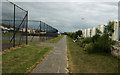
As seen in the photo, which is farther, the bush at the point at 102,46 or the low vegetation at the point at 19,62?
the bush at the point at 102,46

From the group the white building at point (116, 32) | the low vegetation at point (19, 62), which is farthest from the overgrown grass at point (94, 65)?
the white building at point (116, 32)

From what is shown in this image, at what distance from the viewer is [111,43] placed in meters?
7.56

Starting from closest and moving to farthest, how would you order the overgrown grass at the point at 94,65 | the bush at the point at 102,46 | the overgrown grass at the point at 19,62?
the overgrown grass at the point at 19,62
the overgrown grass at the point at 94,65
the bush at the point at 102,46

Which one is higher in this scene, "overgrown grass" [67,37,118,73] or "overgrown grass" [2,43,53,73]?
"overgrown grass" [2,43,53,73]

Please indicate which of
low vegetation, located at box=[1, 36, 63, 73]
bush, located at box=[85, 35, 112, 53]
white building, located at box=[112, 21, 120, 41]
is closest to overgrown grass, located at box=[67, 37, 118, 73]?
bush, located at box=[85, 35, 112, 53]

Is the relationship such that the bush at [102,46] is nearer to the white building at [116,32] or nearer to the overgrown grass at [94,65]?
the white building at [116,32]

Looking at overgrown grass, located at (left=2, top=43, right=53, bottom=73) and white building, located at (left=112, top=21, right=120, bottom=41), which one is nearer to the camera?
overgrown grass, located at (left=2, top=43, right=53, bottom=73)

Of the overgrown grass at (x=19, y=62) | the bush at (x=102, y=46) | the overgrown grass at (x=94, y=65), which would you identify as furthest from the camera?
the bush at (x=102, y=46)

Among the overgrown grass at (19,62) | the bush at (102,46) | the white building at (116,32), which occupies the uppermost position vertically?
the white building at (116,32)

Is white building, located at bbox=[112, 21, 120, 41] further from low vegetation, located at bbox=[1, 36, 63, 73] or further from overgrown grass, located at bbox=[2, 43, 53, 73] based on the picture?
overgrown grass, located at bbox=[2, 43, 53, 73]

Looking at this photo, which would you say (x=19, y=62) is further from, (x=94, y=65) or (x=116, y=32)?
(x=116, y=32)

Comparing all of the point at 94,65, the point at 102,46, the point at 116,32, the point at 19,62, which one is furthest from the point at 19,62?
the point at 116,32

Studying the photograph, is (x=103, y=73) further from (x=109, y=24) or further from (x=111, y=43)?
(x=109, y=24)

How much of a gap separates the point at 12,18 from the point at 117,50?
7.34m
